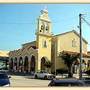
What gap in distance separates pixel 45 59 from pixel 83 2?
2231mm

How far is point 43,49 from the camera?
22594mm

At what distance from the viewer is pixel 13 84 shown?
21.8 m

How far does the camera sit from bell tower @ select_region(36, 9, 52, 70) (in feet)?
73.6

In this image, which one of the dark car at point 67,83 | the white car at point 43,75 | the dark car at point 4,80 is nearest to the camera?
the dark car at point 67,83

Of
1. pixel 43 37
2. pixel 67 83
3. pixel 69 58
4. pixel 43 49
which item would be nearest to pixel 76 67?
pixel 69 58

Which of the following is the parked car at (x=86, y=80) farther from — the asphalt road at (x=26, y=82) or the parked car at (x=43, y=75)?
the asphalt road at (x=26, y=82)

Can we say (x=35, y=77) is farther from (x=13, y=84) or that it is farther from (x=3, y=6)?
(x=3, y=6)

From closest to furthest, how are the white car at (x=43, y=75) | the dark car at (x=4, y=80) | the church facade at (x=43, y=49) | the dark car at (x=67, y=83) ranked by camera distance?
the dark car at (x=67, y=83)
the dark car at (x=4, y=80)
the white car at (x=43, y=75)
the church facade at (x=43, y=49)

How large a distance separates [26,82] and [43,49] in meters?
1.32

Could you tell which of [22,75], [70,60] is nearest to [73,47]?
[70,60]

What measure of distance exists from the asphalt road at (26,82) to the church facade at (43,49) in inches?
16.2

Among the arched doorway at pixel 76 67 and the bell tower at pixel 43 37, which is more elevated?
the bell tower at pixel 43 37

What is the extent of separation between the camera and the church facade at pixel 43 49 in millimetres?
22375

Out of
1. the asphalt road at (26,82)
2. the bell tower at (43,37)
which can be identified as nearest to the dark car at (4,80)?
the asphalt road at (26,82)
